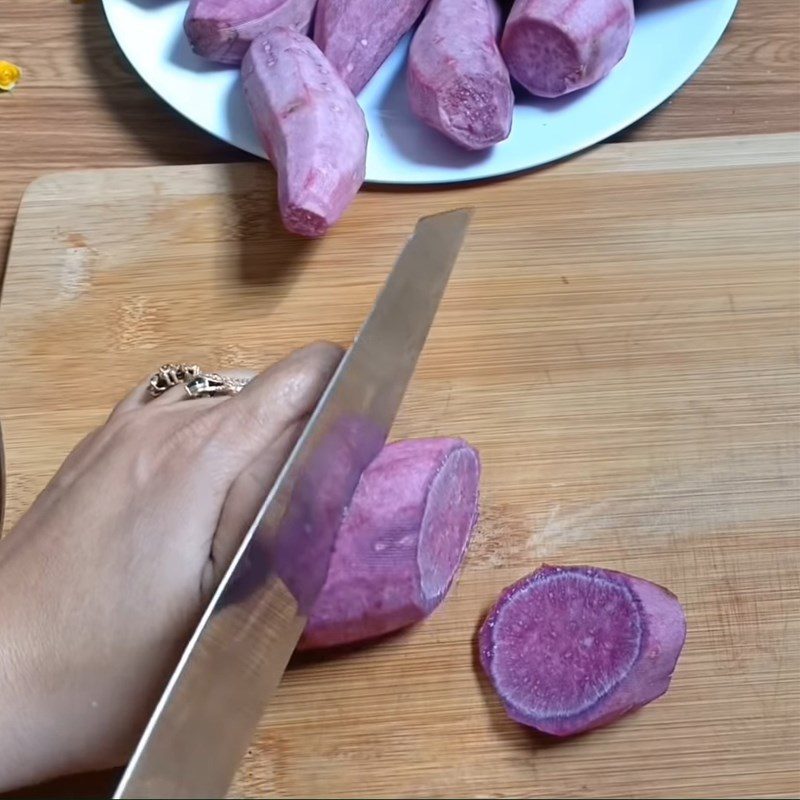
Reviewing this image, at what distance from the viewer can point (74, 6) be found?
219 centimetres

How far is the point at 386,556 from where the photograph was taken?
1.25 metres

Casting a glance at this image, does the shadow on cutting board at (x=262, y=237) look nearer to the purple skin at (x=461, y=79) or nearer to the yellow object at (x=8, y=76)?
the purple skin at (x=461, y=79)

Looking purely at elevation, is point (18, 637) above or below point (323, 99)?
below

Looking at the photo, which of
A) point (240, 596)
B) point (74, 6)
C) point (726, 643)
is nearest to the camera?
point (240, 596)

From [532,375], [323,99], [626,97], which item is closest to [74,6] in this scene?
[323,99]

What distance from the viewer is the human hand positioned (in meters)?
1.17

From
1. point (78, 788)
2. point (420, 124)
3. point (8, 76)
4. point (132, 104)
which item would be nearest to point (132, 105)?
point (132, 104)

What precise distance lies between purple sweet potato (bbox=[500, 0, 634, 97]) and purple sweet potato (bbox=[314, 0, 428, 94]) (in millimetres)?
216

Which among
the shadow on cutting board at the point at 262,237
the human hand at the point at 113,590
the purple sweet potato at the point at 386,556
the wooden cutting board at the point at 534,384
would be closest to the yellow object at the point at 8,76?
the wooden cutting board at the point at 534,384

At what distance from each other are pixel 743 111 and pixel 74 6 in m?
1.49

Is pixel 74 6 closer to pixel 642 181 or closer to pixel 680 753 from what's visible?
pixel 642 181

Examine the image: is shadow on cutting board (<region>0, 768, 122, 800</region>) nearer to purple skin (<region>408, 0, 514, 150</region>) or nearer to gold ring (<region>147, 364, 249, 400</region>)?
gold ring (<region>147, 364, 249, 400</region>)

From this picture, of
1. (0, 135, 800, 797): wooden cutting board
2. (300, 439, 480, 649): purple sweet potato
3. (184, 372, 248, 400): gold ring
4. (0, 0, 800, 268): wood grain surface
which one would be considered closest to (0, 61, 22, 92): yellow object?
(0, 0, 800, 268): wood grain surface

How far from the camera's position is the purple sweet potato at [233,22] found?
5.75 feet
